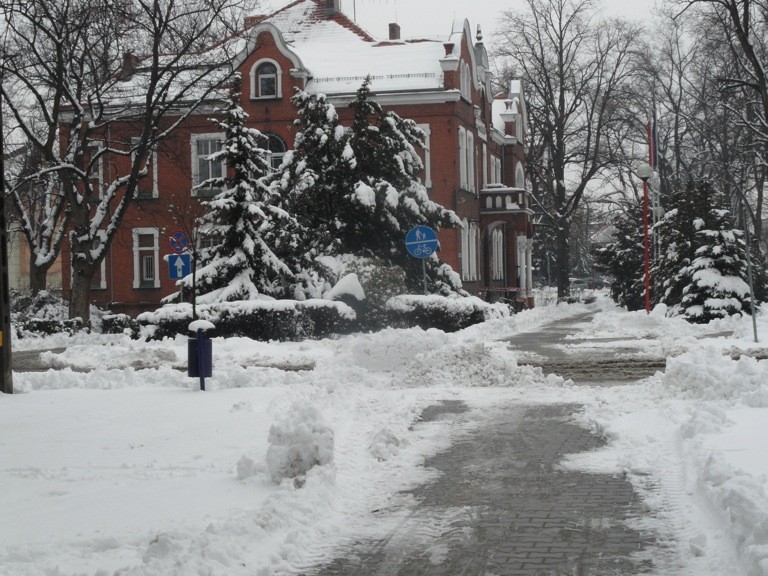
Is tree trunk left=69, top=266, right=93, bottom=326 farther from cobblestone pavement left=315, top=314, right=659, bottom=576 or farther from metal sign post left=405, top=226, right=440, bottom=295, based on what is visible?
cobblestone pavement left=315, top=314, right=659, bottom=576

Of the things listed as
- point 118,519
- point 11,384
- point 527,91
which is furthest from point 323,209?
point 527,91

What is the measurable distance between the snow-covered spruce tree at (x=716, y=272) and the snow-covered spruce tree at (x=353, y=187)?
754 cm

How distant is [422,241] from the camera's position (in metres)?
27.0

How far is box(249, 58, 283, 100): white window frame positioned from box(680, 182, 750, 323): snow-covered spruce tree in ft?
63.3

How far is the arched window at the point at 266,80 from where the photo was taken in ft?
145

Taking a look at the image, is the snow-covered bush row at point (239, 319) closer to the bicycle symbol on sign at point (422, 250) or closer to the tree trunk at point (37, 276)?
the bicycle symbol on sign at point (422, 250)

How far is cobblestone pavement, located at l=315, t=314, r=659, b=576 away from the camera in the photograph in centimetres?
605

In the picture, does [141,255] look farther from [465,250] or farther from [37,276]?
[465,250]

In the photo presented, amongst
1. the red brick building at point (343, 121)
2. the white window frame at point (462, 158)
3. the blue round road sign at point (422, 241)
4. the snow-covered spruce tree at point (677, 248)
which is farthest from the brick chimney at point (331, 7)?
the blue round road sign at point (422, 241)

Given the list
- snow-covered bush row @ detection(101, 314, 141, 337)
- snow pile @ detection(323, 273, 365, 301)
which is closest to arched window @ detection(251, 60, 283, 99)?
snow-covered bush row @ detection(101, 314, 141, 337)

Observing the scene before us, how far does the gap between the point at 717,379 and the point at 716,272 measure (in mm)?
20642

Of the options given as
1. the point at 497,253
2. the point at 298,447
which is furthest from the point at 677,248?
the point at 298,447

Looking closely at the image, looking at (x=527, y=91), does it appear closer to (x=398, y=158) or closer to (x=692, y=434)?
(x=398, y=158)

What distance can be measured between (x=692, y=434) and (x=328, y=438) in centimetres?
363
